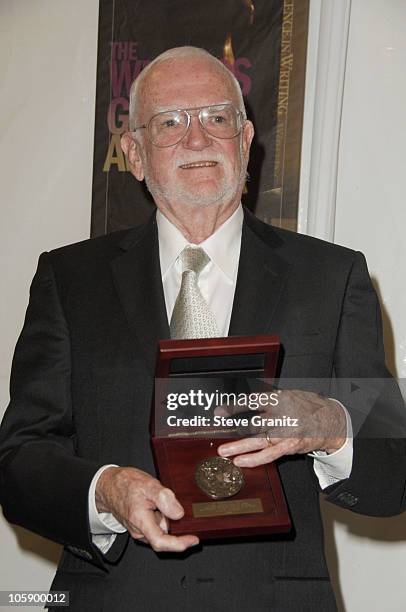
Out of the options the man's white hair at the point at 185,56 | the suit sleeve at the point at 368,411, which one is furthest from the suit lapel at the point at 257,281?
the man's white hair at the point at 185,56

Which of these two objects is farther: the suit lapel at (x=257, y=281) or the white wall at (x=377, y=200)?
the white wall at (x=377, y=200)

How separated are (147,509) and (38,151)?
206 cm

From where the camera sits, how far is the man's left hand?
4.80 feet

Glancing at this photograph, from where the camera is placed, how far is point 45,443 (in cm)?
170

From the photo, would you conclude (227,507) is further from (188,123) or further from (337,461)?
(188,123)

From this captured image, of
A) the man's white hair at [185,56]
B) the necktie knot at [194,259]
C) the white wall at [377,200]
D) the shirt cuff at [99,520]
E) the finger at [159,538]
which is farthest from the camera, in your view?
the white wall at [377,200]

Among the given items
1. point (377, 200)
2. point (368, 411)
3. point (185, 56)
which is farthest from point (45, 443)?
point (377, 200)

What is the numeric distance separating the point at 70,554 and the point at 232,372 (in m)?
0.52

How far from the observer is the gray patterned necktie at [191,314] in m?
1.67

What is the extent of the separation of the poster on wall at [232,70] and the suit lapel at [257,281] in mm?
1135

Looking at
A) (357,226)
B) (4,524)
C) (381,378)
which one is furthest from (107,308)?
(4,524)

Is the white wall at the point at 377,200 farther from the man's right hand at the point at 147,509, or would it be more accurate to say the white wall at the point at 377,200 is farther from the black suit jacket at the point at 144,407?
the man's right hand at the point at 147,509

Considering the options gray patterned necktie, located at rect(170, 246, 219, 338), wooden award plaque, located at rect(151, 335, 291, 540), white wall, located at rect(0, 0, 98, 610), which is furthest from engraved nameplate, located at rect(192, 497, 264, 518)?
white wall, located at rect(0, 0, 98, 610)

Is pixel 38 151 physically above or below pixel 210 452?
above
